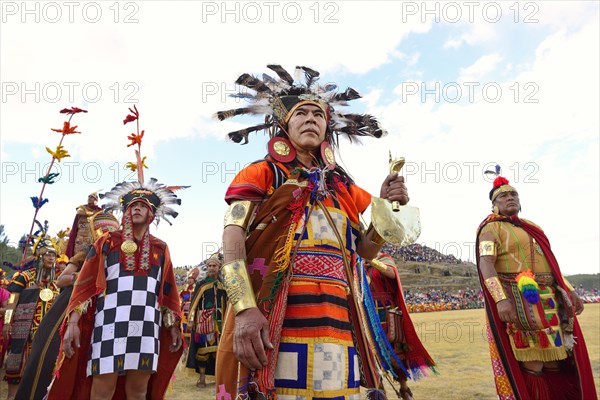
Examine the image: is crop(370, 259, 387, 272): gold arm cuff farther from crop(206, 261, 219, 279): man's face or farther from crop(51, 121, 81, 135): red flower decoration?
crop(51, 121, 81, 135): red flower decoration

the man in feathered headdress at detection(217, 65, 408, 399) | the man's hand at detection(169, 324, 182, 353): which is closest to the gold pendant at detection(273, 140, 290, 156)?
the man in feathered headdress at detection(217, 65, 408, 399)

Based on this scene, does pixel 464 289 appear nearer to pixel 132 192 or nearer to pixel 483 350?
pixel 483 350

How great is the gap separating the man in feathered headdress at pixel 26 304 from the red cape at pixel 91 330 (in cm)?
425

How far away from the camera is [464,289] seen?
144ft

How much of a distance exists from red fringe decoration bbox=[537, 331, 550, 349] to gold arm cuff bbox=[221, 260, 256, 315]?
4302 millimetres

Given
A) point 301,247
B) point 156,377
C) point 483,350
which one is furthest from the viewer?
point 483,350

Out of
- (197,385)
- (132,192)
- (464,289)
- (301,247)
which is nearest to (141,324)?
(132,192)

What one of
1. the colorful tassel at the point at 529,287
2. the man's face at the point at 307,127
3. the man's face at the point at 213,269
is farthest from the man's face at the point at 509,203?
the man's face at the point at 213,269

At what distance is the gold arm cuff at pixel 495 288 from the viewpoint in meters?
5.41

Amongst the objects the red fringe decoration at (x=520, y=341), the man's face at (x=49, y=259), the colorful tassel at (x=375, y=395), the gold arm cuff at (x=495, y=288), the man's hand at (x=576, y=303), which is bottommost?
the red fringe decoration at (x=520, y=341)

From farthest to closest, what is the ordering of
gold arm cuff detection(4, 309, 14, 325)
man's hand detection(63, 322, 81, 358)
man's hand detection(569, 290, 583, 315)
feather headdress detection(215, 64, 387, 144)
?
gold arm cuff detection(4, 309, 14, 325) < man's hand detection(569, 290, 583, 315) < man's hand detection(63, 322, 81, 358) < feather headdress detection(215, 64, 387, 144)

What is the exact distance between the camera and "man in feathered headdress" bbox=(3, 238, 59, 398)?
848 centimetres

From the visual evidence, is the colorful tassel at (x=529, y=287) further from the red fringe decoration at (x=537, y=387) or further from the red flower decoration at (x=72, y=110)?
the red flower decoration at (x=72, y=110)

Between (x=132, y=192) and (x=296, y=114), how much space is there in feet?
10.1
